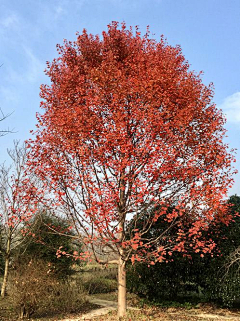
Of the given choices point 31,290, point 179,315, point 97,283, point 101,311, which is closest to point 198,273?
point 179,315

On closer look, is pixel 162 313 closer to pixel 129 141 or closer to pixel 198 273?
pixel 198 273

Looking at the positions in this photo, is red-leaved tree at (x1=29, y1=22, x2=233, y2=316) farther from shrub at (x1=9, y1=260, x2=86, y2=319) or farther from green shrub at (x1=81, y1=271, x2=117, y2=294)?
green shrub at (x1=81, y1=271, x2=117, y2=294)

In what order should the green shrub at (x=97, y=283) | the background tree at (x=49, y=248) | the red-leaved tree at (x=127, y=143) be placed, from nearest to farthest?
the red-leaved tree at (x=127, y=143)
the background tree at (x=49, y=248)
the green shrub at (x=97, y=283)

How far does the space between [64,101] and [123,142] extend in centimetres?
270

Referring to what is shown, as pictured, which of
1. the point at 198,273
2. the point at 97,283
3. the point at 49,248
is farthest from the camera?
the point at 97,283

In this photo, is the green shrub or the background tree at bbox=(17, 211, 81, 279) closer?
the background tree at bbox=(17, 211, 81, 279)

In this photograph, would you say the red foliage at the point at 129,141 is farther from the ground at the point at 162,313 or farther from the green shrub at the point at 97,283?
the green shrub at the point at 97,283

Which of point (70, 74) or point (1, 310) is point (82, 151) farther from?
point (1, 310)

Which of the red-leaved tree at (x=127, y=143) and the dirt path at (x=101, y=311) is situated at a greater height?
the red-leaved tree at (x=127, y=143)

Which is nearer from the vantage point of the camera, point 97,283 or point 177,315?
point 177,315

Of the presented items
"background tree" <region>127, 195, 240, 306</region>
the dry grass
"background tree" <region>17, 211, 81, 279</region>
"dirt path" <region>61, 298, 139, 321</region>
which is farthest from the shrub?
"background tree" <region>127, 195, 240, 306</region>

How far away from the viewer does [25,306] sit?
10281mm

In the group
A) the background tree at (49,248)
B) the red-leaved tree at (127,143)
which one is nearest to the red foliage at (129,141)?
the red-leaved tree at (127,143)

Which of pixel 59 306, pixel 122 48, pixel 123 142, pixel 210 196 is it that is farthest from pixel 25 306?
pixel 122 48
